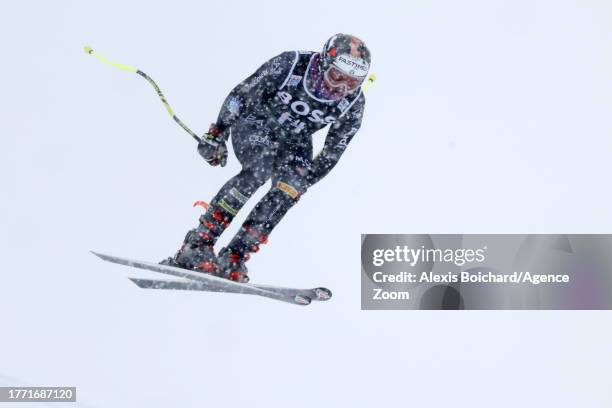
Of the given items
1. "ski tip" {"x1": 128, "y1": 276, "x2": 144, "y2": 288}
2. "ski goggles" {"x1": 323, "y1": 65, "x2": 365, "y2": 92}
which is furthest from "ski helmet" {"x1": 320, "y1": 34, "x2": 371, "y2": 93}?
"ski tip" {"x1": 128, "y1": 276, "x2": 144, "y2": 288}

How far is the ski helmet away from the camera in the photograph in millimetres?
7965

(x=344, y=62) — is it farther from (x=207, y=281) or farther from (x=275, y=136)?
(x=207, y=281)

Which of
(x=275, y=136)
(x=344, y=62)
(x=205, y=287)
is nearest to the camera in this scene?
(x=344, y=62)

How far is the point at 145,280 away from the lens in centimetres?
823

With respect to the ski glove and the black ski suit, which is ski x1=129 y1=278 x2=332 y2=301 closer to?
the black ski suit

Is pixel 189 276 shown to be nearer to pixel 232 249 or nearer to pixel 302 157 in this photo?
pixel 232 249

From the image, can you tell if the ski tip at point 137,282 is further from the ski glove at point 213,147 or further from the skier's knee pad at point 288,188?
the skier's knee pad at point 288,188

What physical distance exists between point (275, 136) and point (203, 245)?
56.1 inches

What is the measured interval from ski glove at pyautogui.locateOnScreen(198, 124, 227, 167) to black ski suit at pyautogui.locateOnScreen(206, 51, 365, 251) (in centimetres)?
10

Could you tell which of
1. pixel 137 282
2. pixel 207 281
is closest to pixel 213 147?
pixel 207 281

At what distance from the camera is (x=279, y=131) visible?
28.6ft

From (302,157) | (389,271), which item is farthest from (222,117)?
(389,271)

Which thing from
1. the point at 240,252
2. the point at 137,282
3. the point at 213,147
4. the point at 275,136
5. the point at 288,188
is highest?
the point at 275,136

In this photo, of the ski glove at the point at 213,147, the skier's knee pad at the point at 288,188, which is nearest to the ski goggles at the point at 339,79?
the skier's knee pad at the point at 288,188
